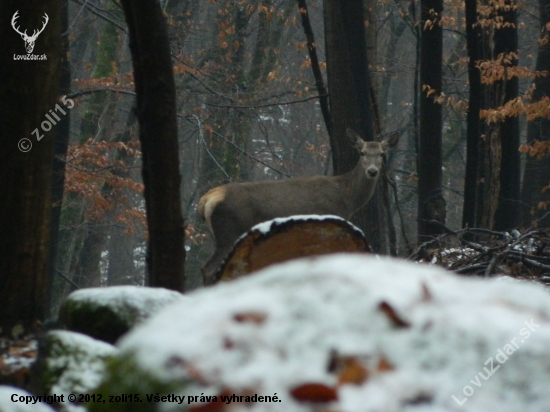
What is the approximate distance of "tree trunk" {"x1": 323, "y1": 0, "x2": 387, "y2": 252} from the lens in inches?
539

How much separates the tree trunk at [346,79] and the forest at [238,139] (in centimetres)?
2

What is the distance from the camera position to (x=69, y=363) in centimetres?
363

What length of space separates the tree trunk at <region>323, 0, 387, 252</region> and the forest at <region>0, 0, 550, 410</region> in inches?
1.0

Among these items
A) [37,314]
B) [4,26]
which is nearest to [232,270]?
[37,314]

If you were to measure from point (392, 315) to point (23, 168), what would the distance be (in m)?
3.59

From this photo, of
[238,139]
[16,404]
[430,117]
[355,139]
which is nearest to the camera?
[16,404]

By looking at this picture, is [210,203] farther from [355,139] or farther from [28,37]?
[28,37]

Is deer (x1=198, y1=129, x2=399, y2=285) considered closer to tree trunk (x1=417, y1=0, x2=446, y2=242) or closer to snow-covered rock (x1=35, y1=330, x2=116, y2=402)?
tree trunk (x1=417, y1=0, x2=446, y2=242)

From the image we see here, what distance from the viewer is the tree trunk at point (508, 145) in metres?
13.2

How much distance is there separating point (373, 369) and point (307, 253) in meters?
3.75

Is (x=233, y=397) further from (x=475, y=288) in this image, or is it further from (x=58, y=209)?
(x=58, y=209)

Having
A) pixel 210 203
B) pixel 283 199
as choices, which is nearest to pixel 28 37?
pixel 210 203

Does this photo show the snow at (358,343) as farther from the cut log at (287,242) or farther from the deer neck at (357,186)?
the deer neck at (357,186)

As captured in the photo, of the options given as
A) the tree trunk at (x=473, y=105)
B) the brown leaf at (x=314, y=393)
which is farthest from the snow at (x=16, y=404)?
the tree trunk at (x=473, y=105)
